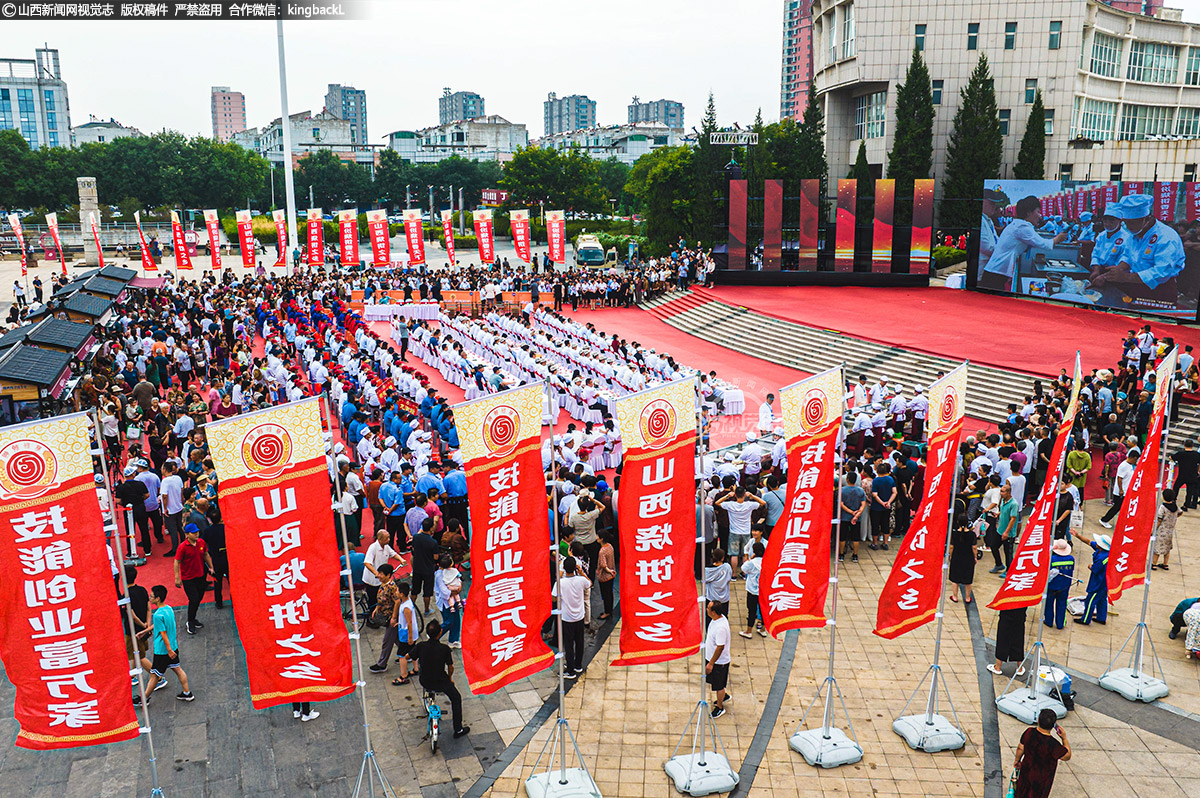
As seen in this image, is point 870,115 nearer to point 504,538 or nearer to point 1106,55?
point 1106,55

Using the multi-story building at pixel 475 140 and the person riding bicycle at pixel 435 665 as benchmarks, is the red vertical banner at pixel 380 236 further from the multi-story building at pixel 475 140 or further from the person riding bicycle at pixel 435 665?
the multi-story building at pixel 475 140

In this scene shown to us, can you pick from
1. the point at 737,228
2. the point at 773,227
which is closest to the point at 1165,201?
the point at 773,227

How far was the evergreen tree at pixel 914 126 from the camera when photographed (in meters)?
43.3

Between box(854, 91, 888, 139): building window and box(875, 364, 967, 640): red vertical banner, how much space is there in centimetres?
4318

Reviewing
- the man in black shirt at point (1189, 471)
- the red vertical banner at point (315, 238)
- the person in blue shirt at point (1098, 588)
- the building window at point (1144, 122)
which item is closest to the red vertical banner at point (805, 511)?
the person in blue shirt at point (1098, 588)

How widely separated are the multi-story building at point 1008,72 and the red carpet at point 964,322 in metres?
15.0

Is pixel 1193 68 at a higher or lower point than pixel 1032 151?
higher

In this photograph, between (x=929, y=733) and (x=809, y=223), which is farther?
(x=809, y=223)

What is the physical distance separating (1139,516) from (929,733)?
12.3 ft

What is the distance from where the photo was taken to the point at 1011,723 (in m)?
8.95

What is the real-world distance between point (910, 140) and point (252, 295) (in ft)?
104

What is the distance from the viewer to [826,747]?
8.34 meters

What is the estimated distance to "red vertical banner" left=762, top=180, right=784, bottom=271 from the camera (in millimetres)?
35406

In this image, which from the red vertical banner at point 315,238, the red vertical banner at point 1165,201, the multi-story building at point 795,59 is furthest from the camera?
the multi-story building at point 795,59
